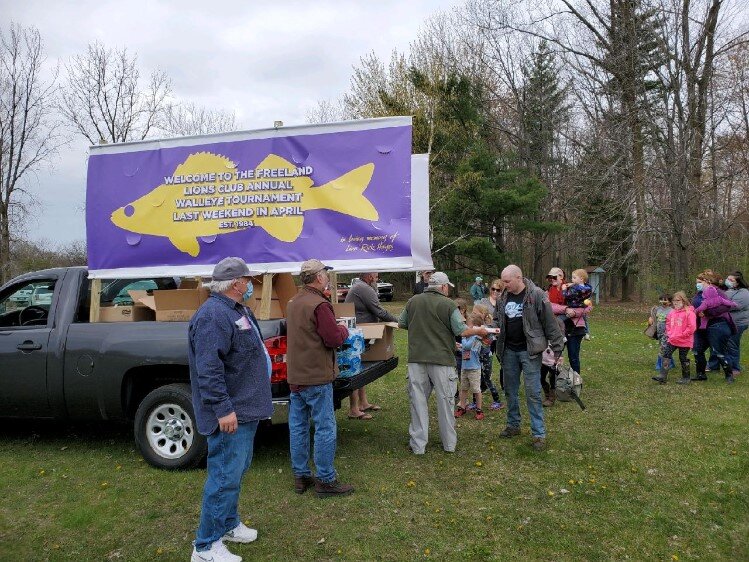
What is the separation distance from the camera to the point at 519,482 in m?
5.13

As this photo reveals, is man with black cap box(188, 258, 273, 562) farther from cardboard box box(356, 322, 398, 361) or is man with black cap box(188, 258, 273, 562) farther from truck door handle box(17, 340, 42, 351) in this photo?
truck door handle box(17, 340, 42, 351)

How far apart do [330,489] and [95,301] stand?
3.12 m

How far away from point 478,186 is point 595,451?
21.1 m

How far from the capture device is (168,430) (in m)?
5.49

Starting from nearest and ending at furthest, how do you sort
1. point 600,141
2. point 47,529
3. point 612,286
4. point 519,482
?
1. point 47,529
2. point 519,482
3. point 600,141
4. point 612,286

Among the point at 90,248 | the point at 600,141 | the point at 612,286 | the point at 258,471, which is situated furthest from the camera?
the point at 612,286

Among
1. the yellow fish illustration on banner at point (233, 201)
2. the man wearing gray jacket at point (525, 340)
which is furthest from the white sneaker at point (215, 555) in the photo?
the man wearing gray jacket at point (525, 340)

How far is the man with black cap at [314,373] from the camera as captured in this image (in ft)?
15.7

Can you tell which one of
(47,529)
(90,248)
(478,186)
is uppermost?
(478,186)

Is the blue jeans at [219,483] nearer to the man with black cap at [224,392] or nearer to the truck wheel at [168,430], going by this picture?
the man with black cap at [224,392]

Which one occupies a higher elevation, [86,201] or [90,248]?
[86,201]

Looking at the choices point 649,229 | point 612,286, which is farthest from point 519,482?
point 612,286

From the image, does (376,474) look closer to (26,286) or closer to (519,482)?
A: (519,482)

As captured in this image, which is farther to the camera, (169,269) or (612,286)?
(612,286)
